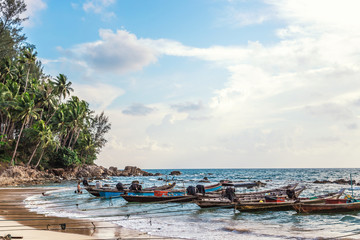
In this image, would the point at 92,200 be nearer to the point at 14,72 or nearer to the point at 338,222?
the point at 338,222

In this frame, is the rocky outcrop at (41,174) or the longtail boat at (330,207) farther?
the rocky outcrop at (41,174)

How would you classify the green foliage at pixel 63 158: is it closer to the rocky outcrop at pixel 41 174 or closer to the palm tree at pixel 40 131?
the rocky outcrop at pixel 41 174

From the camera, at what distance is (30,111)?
49.7m

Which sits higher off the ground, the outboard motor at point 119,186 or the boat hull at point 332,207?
the outboard motor at point 119,186

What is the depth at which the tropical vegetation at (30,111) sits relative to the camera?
47.8 meters

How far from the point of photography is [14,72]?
56.7 meters

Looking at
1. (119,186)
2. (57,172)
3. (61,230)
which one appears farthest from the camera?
(57,172)

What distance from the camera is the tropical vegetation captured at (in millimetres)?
47756

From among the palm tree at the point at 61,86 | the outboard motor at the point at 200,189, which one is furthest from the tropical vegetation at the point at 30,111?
the outboard motor at the point at 200,189

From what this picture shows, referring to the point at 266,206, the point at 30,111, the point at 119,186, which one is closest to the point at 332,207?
the point at 266,206

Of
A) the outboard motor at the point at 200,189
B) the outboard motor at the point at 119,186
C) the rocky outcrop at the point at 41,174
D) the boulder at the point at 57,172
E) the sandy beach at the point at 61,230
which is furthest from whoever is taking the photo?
the boulder at the point at 57,172

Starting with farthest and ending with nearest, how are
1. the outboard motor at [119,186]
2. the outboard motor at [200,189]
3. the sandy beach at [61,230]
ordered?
1. the outboard motor at [119,186]
2. the outboard motor at [200,189]
3. the sandy beach at [61,230]

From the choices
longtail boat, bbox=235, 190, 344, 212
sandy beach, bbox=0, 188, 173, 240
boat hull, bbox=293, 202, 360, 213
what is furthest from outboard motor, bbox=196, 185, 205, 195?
sandy beach, bbox=0, 188, 173, 240

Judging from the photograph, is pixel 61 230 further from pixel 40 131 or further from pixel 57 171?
pixel 57 171
